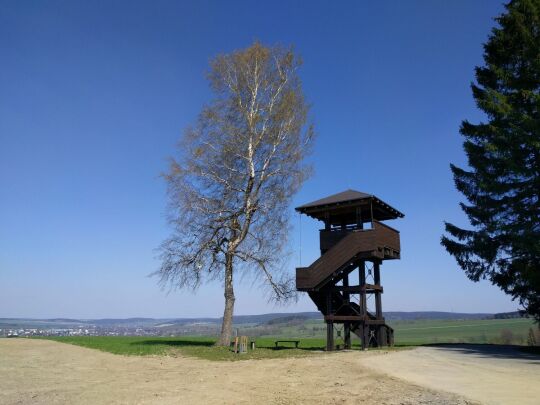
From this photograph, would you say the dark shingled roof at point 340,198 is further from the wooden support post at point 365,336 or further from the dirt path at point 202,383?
the dirt path at point 202,383

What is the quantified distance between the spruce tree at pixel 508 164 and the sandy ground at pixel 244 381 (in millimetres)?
7052

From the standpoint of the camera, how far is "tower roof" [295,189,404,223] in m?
22.1

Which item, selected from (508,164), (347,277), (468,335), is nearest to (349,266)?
(347,277)

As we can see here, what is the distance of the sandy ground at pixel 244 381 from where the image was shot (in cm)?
955

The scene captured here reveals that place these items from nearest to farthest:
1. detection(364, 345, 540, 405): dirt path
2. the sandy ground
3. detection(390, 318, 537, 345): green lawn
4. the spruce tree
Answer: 1. detection(364, 345, 540, 405): dirt path
2. the sandy ground
3. the spruce tree
4. detection(390, 318, 537, 345): green lawn

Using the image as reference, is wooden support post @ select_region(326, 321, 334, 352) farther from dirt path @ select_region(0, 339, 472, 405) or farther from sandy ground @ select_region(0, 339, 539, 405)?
dirt path @ select_region(0, 339, 472, 405)

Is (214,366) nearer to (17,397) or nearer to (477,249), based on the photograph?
(17,397)

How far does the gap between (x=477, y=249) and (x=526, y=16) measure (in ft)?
41.1

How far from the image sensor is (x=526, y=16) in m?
23.0

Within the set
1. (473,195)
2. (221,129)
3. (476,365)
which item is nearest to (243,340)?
(476,365)

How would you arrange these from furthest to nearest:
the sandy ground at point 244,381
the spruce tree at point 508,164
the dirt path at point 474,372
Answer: the spruce tree at point 508,164, the sandy ground at point 244,381, the dirt path at point 474,372

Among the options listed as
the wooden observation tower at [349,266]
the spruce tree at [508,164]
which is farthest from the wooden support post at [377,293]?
the spruce tree at [508,164]

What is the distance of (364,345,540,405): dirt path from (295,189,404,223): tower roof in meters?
7.46

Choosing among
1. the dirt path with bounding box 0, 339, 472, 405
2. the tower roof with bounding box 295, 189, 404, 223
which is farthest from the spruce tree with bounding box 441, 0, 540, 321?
the dirt path with bounding box 0, 339, 472, 405
